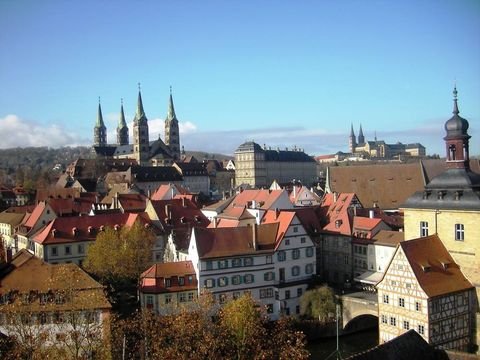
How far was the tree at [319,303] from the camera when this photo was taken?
133ft

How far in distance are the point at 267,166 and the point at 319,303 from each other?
10820 cm

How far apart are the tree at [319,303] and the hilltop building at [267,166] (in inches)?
3951

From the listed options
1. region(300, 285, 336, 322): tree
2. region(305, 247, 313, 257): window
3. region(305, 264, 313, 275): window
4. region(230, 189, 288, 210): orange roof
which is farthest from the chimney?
region(230, 189, 288, 210): orange roof

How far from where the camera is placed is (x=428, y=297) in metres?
32.2

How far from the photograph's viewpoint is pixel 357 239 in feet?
157

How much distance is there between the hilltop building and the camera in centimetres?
14500

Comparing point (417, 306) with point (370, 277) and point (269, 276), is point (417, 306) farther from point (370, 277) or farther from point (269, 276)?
point (269, 276)

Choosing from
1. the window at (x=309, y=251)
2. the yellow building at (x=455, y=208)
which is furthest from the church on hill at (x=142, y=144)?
the yellow building at (x=455, y=208)

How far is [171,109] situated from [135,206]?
110724mm

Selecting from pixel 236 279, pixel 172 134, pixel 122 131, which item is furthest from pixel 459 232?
pixel 122 131

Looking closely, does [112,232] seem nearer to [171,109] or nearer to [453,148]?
[453,148]

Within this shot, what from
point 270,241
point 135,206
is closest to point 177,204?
point 135,206

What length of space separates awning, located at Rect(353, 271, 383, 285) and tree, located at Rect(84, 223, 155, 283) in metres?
17.3

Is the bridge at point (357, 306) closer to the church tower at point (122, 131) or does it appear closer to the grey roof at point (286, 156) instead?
the grey roof at point (286, 156)
